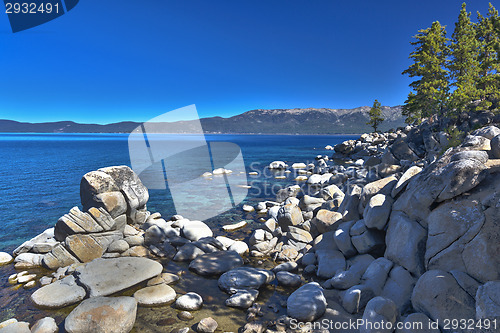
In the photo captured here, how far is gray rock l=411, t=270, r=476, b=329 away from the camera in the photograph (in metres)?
5.61

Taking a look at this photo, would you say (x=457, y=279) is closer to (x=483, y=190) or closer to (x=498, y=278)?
(x=498, y=278)

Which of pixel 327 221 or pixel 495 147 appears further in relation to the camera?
pixel 327 221

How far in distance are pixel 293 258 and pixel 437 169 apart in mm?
7124

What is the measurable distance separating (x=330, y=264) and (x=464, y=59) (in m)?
38.6

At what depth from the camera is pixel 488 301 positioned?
499cm

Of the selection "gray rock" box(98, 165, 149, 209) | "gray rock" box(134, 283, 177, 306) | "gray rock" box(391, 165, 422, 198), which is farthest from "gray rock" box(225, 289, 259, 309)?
"gray rock" box(98, 165, 149, 209)

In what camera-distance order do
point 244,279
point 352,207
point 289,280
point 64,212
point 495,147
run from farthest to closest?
point 64,212 → point 352,207 → point 289,280 → point 244,279 → point 495,147

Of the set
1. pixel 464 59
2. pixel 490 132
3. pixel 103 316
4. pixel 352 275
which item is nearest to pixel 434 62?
pixel 464 59

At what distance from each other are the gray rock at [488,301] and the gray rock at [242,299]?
5991mm

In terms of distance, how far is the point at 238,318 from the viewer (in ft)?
25.9

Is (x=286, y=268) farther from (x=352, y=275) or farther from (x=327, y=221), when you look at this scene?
(x=327, y=221)

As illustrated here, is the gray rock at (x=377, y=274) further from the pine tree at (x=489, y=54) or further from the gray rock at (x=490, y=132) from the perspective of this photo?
the pine tree at (x=489, y=54)

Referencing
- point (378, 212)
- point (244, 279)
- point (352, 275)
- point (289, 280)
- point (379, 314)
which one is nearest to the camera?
point (379, 314)

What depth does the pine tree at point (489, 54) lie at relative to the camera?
2714cm
